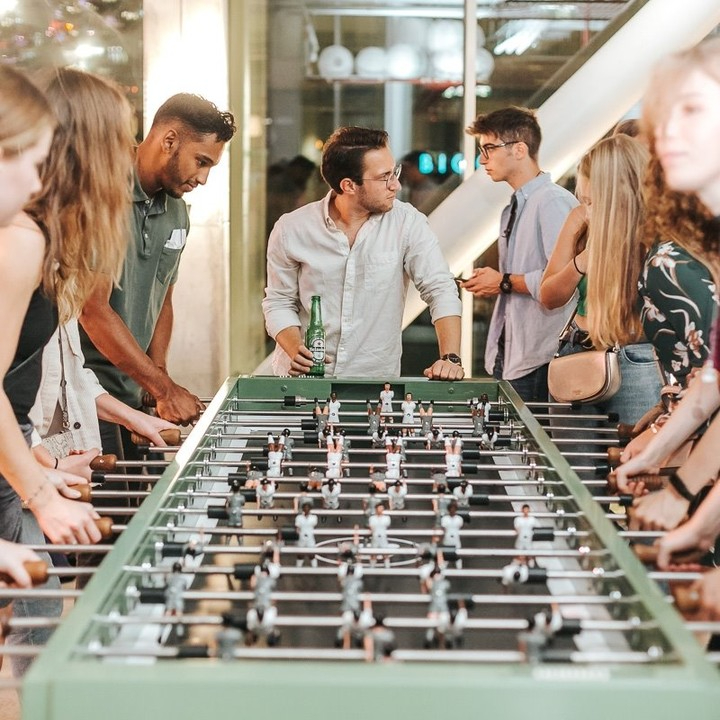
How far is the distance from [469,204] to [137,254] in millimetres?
2165

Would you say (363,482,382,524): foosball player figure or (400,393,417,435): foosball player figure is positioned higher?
(400,393,417,435): foosball player figure

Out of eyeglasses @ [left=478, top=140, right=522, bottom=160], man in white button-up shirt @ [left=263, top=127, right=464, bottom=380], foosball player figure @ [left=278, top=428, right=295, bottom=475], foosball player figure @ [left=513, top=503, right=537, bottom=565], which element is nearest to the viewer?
foosball player figure @ [left=513, top=503, right=537, bottom=565]

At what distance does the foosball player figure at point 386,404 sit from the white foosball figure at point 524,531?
3.92 feet

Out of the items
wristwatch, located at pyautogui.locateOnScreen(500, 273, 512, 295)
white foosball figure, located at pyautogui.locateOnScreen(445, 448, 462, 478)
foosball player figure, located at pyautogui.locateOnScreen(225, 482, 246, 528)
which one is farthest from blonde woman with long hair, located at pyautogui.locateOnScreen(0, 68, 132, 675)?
wristwatch, located at pyautogui.locateOnScreen(500, 273, 512, 295)

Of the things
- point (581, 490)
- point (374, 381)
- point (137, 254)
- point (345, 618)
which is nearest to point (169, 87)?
point (137, 254)

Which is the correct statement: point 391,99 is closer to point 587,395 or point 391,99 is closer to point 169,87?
point 169,87

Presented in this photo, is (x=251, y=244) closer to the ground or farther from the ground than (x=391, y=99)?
closer to the ground

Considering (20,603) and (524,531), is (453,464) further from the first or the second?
(20,603)

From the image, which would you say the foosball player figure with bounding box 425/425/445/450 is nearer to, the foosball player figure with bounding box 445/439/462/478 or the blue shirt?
the foosball player figure with bounding box 445/439/462/478

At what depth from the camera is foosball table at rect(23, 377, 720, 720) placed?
1.34 metres

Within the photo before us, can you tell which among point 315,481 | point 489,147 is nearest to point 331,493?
point 315,481

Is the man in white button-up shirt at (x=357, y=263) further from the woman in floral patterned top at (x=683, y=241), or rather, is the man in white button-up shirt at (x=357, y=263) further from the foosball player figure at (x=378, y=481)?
the foosball player figure at (x=378, y=481)

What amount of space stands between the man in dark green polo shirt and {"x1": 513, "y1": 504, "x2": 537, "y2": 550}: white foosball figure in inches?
66.0

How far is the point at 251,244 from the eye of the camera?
6.50 meters
